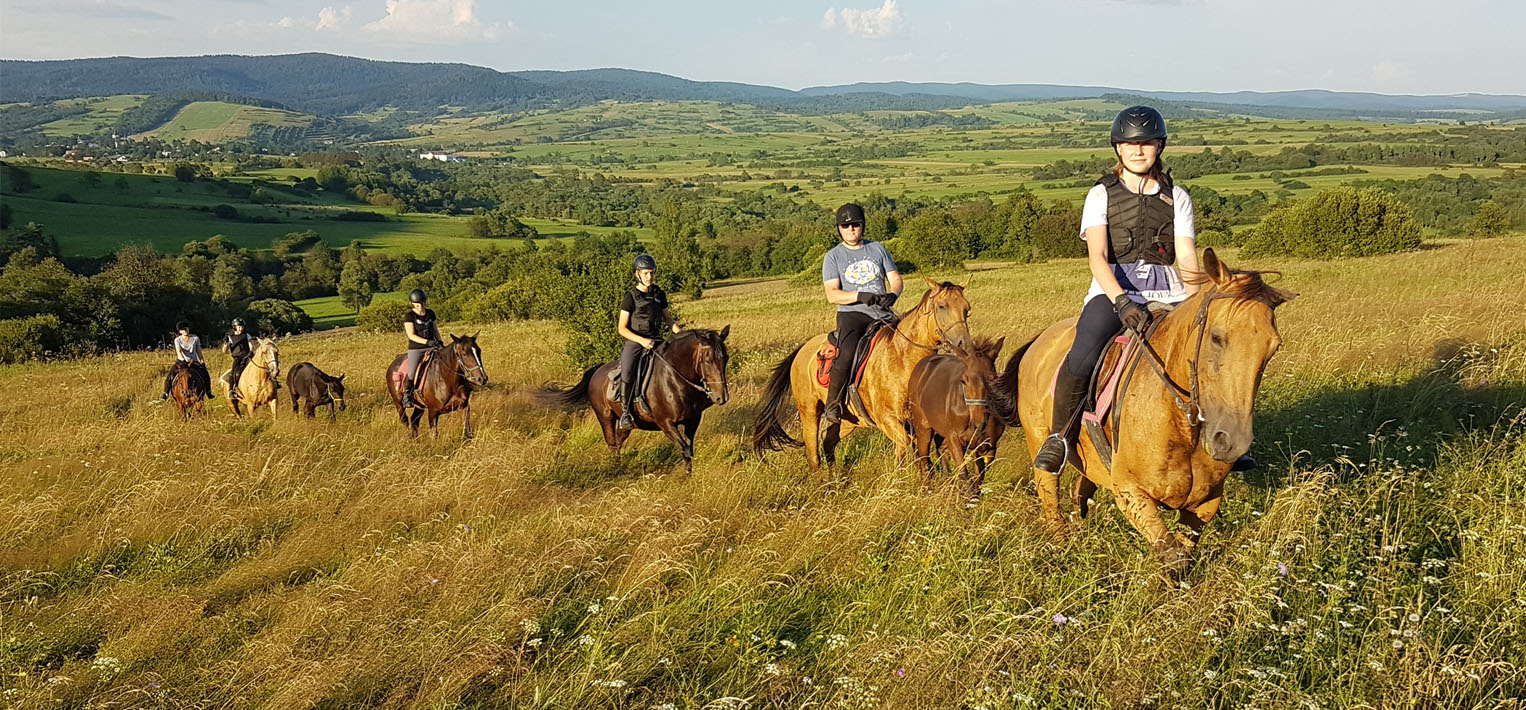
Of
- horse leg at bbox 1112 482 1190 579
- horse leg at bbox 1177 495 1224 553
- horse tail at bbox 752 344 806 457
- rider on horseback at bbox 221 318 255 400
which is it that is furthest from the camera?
rider on horseback at bbox 221 318 255 400

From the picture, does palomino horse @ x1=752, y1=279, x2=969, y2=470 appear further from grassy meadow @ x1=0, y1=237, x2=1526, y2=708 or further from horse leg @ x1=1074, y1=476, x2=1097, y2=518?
horse leg @ x1=1074, y1=476, x2=1097, y2=518

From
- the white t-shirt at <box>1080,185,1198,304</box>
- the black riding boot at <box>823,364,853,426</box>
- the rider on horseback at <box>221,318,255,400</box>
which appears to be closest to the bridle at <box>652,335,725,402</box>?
the black riding boot at <box>823,364,853,426</box>

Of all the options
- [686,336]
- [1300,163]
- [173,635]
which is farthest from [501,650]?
[1300,163]

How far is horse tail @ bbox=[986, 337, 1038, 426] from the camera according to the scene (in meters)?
6.13

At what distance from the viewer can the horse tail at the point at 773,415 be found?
909cm

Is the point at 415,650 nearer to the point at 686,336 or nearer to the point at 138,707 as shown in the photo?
the point at 138,707

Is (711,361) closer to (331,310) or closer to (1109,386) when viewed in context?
(1109,386)

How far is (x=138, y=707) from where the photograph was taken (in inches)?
163

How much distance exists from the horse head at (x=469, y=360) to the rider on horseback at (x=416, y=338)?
3.42 feet

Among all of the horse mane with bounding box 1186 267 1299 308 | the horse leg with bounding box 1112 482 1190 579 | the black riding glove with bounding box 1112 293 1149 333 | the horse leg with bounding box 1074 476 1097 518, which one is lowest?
the horse leg with bounding box 1074 476 1097 518

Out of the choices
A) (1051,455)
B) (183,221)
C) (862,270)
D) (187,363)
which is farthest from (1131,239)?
(183,221)

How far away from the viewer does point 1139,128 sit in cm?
468

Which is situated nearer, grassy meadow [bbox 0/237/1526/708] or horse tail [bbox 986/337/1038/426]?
grassy meadow [bbox 0/237/1526/708]

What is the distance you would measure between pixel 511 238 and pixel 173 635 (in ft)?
345
